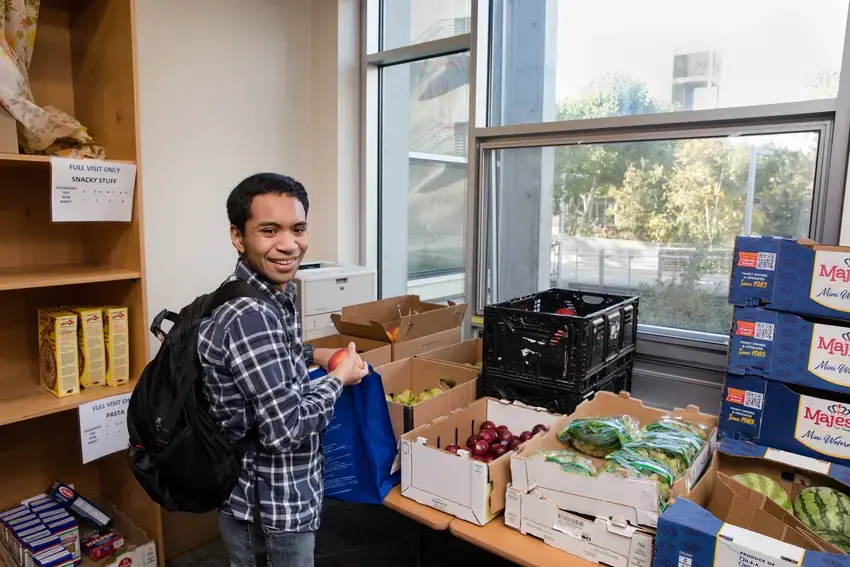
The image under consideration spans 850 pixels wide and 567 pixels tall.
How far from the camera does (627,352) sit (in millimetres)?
2271

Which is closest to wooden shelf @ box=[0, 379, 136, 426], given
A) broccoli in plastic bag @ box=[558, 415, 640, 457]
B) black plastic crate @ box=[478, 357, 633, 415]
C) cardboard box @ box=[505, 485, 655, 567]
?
black plastic crate @ box=[478, 357, 633, 415]

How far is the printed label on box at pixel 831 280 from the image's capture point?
157cm

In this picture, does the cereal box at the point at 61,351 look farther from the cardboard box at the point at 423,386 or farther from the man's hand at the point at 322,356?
the cardboard box at the point at 423,386

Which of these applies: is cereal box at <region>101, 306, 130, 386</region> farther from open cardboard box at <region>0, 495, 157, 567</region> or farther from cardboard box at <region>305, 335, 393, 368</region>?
cardboard box at <region>305, 335, 393, 368</region>

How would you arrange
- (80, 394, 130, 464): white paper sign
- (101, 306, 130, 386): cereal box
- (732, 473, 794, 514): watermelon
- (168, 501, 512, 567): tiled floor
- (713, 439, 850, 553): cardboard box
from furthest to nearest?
1. (168, 501, 512, 567): tiled floor
2. (101, 306, 130, 386): cereal box
3. (80, 394, 130, 464): white paper sign
4. (732, 473, 794, 514): watermelon
5. (713, 439, 850, 553): cardboard box

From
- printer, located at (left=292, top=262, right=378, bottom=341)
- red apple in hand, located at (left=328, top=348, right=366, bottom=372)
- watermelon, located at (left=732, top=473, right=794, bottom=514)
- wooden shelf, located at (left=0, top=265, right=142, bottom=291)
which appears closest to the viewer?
watermelon, located at (left=732, top=473, right=794, bottom=514)

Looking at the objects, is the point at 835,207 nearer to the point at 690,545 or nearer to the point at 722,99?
Result: the point at 722,99

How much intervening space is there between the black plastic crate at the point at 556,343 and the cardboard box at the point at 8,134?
1608mm

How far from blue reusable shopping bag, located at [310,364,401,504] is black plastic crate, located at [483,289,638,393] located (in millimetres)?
531

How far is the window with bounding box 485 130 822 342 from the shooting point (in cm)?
216

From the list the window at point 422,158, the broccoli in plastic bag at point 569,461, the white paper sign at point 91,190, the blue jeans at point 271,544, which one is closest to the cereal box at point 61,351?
the white paper sign at point 91,190

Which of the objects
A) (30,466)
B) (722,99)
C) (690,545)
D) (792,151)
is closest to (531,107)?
(722,99)

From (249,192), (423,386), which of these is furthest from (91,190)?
(423,386)

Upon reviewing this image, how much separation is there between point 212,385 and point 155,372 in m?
0.16
